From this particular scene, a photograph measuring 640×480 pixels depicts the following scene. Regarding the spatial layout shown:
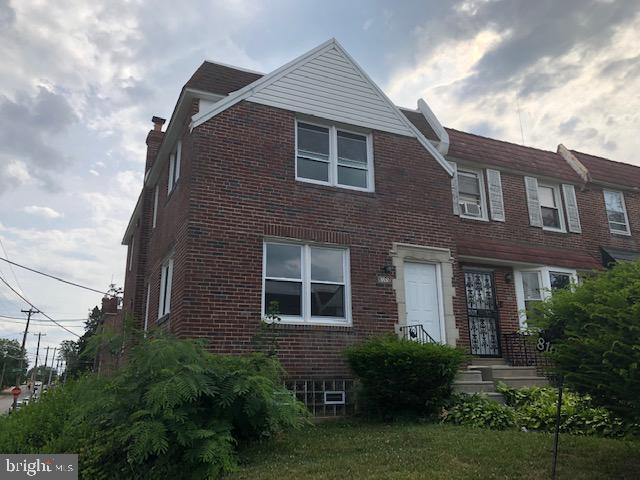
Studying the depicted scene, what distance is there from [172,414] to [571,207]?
13754 millimetres

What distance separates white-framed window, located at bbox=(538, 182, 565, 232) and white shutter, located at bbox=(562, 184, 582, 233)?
6.5 inches

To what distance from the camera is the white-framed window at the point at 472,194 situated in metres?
13.7

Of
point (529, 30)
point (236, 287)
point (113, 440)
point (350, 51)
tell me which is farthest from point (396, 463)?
point (529, 30)

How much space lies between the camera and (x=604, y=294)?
4.76 m

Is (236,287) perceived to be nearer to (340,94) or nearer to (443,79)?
(340,94)

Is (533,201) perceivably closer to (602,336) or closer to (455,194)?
(455,194)

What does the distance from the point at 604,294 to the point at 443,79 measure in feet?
29.1

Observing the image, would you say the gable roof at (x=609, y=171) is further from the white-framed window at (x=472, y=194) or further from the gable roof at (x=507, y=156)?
the white-framed window at (x=472, y=194)

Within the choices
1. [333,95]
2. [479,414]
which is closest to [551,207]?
[333,95]

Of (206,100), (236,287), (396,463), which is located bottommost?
(396,463)

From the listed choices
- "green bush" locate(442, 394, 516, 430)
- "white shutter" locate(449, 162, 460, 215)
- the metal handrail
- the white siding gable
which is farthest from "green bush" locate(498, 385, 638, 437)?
the white siding gable

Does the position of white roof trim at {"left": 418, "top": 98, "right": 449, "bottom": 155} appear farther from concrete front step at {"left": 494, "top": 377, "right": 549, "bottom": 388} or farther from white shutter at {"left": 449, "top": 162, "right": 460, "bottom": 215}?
concrete front step at {"left": 494, "top": 377, "right": 549, "bottom": 388}

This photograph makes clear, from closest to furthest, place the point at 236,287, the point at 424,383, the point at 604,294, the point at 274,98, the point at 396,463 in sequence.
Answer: the point at 604,294
the point at 396,463
the point at 424,383
the point at 236,287
the point at 274,98

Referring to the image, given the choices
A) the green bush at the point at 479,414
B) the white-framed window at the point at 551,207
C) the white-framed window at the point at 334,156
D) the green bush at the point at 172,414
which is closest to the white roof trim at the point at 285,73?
the white-framed window at the point at 334,156
